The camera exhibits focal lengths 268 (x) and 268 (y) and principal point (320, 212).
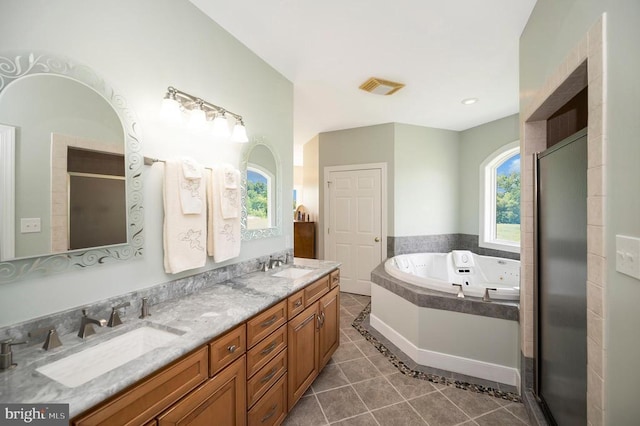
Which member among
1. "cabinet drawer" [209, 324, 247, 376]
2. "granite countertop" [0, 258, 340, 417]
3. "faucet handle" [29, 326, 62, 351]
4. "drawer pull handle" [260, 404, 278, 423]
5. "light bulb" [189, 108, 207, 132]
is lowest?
"drawer pull handle" [260, 404, 278, 423]

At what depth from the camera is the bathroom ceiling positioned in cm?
173

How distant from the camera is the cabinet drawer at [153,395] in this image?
29.4 inches

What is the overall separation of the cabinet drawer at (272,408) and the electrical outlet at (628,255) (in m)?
1.60

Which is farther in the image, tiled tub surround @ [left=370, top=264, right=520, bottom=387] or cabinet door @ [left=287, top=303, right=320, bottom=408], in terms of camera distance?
tiled tub surround @ [left=370, top=264, right=520, bottom=387]

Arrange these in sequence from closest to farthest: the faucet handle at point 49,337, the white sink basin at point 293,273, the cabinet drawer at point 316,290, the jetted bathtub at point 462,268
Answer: the faucet handle at point 49,337
the cabinet drawer at point 316,290
the white sink basin at point 293,273
the jetted bathtub at point 462,268

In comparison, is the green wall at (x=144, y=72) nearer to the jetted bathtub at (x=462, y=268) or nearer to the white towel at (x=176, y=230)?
the white towel at (x=176, y=230)

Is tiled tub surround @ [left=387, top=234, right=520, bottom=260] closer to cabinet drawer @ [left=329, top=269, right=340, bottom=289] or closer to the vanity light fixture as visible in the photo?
cabinet drawer @ [left=329, top=269, right=340, bottom=289]

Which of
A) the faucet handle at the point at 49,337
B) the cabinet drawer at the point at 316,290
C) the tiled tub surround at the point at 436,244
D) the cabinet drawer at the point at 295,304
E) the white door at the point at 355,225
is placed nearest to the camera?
the faucet handle at the point at 49,337

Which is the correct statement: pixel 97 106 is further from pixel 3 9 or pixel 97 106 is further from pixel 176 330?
pixel 176 330

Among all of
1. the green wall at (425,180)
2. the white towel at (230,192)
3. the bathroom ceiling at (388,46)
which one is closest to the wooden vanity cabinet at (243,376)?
the white towel at (230,192)

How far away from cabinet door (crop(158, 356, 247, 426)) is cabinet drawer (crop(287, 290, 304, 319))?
433 millimetres

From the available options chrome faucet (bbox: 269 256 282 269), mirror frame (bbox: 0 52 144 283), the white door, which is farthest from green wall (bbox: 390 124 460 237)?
mirror frame (bbox: 0 52 144 283)

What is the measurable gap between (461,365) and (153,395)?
7.41ft

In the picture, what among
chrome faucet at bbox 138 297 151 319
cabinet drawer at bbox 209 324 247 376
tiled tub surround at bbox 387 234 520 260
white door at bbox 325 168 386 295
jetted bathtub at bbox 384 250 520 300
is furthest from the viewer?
white door at bbox 325 168 386 295
